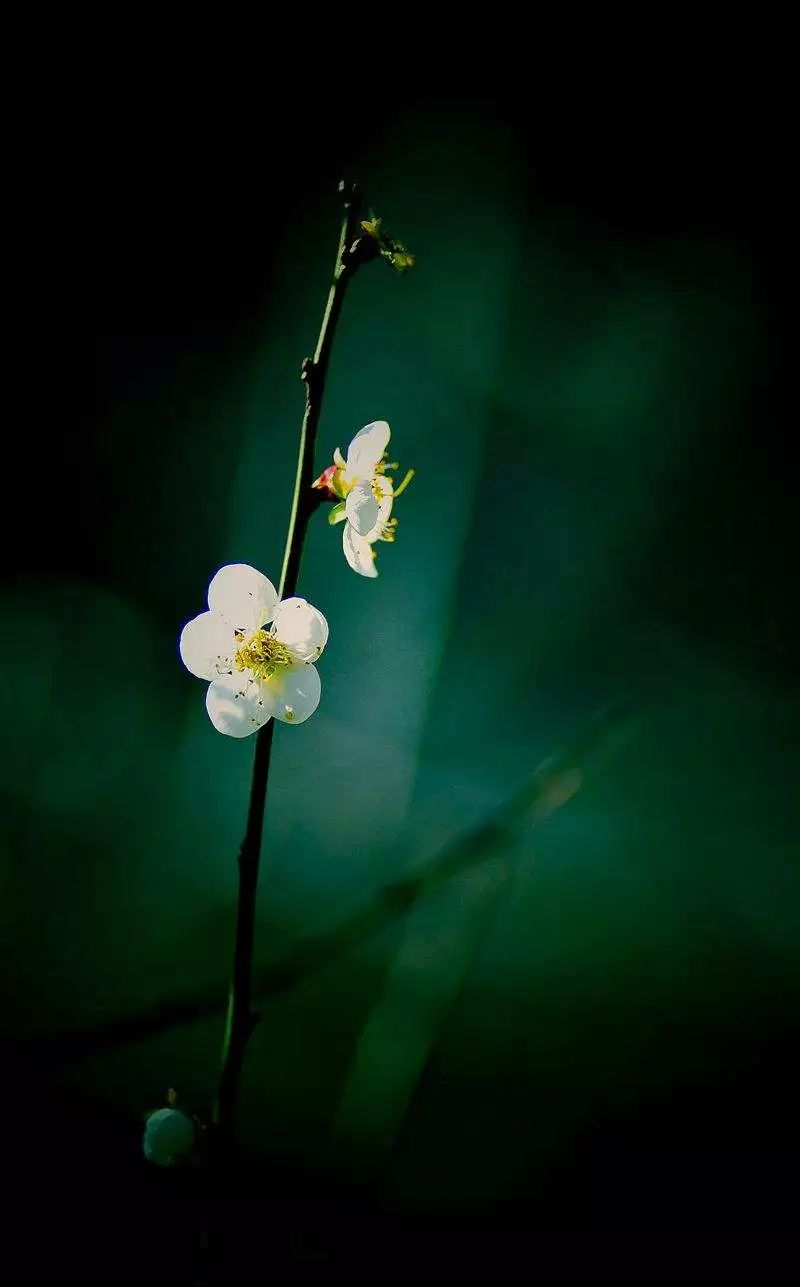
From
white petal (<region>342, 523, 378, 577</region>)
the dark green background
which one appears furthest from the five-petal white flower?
the dark green background

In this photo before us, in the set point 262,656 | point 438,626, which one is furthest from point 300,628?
point 438,626

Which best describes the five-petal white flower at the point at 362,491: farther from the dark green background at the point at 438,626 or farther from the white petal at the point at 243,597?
the dark green background at the point at 438,626

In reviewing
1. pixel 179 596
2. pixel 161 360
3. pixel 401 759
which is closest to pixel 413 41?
pixel 161 360

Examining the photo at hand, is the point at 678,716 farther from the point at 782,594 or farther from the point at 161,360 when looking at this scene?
the point at 161,360

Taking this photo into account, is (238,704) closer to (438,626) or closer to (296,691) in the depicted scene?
(296,691)

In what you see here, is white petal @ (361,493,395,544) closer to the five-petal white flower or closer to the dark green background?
the five-petal white flower
